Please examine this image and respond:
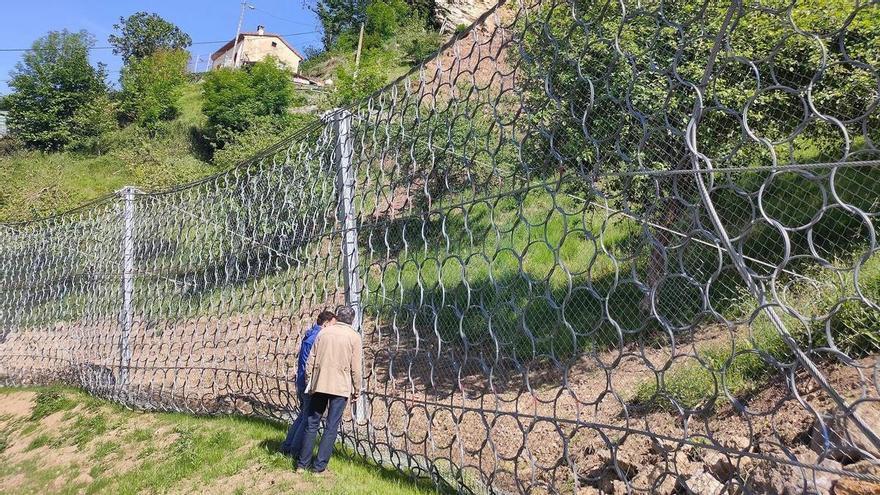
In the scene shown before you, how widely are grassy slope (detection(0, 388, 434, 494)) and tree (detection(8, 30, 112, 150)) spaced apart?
2825cm

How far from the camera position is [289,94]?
91.5 feet

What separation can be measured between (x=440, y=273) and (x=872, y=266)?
209cm

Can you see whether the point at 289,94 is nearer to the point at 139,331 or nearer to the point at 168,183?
the point at 168,183

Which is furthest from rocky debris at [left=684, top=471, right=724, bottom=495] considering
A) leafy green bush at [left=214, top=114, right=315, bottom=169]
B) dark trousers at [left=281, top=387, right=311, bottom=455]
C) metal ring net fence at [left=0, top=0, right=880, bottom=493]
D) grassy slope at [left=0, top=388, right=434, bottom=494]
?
leafy green bush at [left=214, top=114, right=315, bottom=169]

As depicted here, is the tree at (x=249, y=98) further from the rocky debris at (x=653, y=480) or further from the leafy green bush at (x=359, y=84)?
the rocky debris at (x=653, y=480)

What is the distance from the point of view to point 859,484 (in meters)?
2.19

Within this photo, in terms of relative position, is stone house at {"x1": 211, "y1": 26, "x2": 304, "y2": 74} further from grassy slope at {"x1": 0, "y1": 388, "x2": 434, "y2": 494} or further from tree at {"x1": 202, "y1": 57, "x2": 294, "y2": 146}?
grassy slope at {"x1": 0, "y1": 388, "x2": 434, "y2": 494}

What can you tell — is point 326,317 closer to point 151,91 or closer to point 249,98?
point 249,98

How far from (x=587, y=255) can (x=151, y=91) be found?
34.3 m

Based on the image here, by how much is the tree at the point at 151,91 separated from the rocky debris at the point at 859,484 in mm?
34192

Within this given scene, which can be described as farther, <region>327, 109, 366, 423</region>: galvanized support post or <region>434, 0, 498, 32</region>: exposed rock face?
<region>434, 0, 498, 32</region>: exposed rock face

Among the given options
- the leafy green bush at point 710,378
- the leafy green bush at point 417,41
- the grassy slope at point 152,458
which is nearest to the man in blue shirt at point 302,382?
the grassy slope at point 152,458

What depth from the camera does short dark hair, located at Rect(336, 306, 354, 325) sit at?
13.8 ft

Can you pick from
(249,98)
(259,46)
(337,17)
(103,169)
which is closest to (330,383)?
(249,98)
